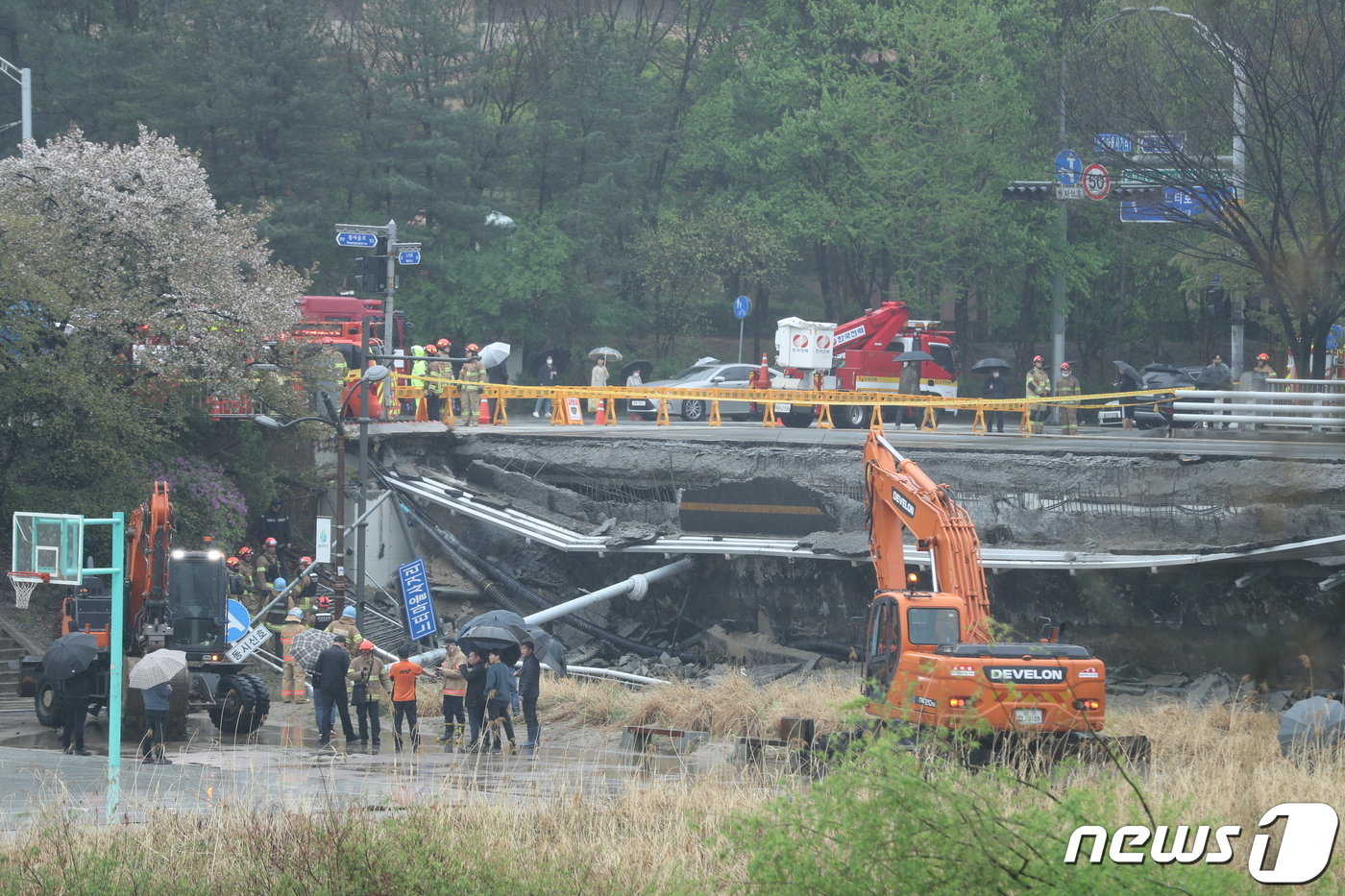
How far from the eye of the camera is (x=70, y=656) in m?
17.3

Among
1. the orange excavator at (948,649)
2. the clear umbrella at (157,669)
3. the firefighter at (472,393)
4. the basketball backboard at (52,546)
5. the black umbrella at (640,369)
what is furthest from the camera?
the black umbrella at (640,369)

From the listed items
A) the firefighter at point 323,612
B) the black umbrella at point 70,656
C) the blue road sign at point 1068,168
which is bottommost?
the firefighter at point 323,612

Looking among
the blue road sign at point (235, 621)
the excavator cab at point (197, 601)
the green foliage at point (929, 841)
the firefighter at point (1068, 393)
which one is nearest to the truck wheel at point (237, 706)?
the excavator cab at point (197, 601)

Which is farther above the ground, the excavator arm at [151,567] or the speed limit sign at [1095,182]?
the speed limit sign at [1095,182]

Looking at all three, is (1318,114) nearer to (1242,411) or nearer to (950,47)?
(1242,411)

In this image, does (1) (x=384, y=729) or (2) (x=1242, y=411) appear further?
(2) (x=1242, y=411)

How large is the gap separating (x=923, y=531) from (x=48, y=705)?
11.3 metres

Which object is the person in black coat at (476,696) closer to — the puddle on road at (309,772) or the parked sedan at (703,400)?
the puddle on road at (309,772)

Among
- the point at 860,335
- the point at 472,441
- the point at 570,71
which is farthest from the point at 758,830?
the point at 570,71

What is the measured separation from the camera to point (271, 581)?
28016mm

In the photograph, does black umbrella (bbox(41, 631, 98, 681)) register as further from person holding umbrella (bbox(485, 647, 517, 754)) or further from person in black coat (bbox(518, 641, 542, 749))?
person in black coat (bbox(518, 641, 542, 749))

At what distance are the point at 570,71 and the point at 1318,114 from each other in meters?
27.9

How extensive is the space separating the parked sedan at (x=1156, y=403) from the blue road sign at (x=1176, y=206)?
12.7 ft

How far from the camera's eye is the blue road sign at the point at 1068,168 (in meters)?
35.1
